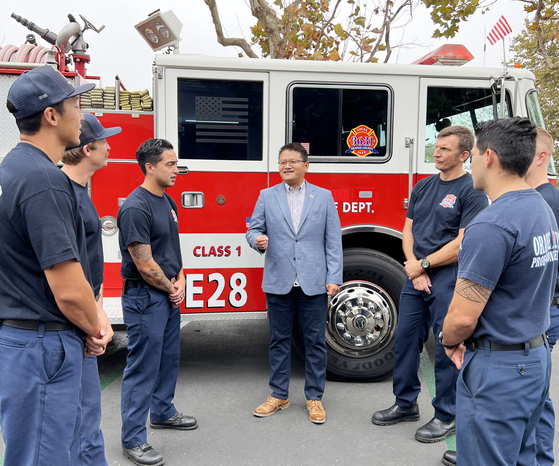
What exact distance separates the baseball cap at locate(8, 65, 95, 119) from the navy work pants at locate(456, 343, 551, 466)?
187 cm

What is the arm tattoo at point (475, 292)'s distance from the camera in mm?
1932

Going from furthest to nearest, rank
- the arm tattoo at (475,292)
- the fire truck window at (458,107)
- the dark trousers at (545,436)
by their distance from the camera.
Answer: the fire truck window at (458,107)
the dark trousers at (545,436)
the arm tattoo at (475,292)

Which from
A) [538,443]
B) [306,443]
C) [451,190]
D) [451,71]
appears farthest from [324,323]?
[451,71]

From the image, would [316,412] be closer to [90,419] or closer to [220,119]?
[90,419]

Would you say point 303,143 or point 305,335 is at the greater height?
point 303,143

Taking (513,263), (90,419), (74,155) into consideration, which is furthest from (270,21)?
(513,263)

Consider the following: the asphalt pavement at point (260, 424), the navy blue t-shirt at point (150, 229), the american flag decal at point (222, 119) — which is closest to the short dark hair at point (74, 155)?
the navy blue t-shirt at point (150, 229)

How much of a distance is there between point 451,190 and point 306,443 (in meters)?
1.94

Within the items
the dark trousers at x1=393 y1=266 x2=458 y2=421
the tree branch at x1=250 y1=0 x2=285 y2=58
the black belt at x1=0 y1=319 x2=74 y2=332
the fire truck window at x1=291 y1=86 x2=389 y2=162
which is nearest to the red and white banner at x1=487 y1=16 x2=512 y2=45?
the fire truck window at x1=291 y1=86 x2=389 y2=162

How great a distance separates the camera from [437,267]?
11.3ft

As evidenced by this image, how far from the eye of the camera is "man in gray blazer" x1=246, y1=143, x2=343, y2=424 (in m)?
3.73

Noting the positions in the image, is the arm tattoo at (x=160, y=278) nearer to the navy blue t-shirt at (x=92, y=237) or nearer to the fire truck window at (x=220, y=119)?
the navy blue t-shirt at (x=92, y=237)

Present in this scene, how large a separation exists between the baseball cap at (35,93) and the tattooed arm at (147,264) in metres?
1.35

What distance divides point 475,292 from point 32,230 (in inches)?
62.9
